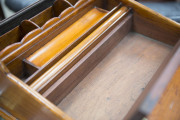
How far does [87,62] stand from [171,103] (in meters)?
0.40

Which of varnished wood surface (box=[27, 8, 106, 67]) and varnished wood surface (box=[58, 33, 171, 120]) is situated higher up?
varnished wood surface (box=[27, 8, 106, 67])

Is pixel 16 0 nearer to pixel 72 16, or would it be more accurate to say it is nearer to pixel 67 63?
pixel 72 16

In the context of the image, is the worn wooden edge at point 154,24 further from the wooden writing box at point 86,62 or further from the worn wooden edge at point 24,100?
the worn wooden edge at point 24,100

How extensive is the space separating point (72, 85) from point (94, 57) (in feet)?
0.57

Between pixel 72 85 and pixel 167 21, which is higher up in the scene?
pixel 167 21

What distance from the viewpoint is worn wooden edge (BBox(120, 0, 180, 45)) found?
1.08 metres

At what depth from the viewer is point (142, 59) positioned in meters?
1.10

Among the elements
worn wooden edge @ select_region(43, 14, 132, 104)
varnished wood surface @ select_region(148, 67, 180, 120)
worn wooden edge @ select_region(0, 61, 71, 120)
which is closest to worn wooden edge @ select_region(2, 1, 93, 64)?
worn wooden edge @ select_region(0, 61, 71, 120)

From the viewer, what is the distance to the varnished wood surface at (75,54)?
807 mm

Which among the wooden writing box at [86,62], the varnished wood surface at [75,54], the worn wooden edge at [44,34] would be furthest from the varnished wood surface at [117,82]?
the worn wooden edge at [44,34]

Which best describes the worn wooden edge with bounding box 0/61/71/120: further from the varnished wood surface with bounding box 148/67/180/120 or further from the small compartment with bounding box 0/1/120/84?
the varnished wood surface with bounding box 148/67/180/120

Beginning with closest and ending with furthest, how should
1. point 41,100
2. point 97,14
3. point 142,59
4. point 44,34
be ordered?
point 41,100, point 44,34, point 142,59, point 97,14

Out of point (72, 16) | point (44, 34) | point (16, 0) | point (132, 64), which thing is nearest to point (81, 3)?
point (72, 16)

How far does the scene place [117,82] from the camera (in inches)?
39.3
